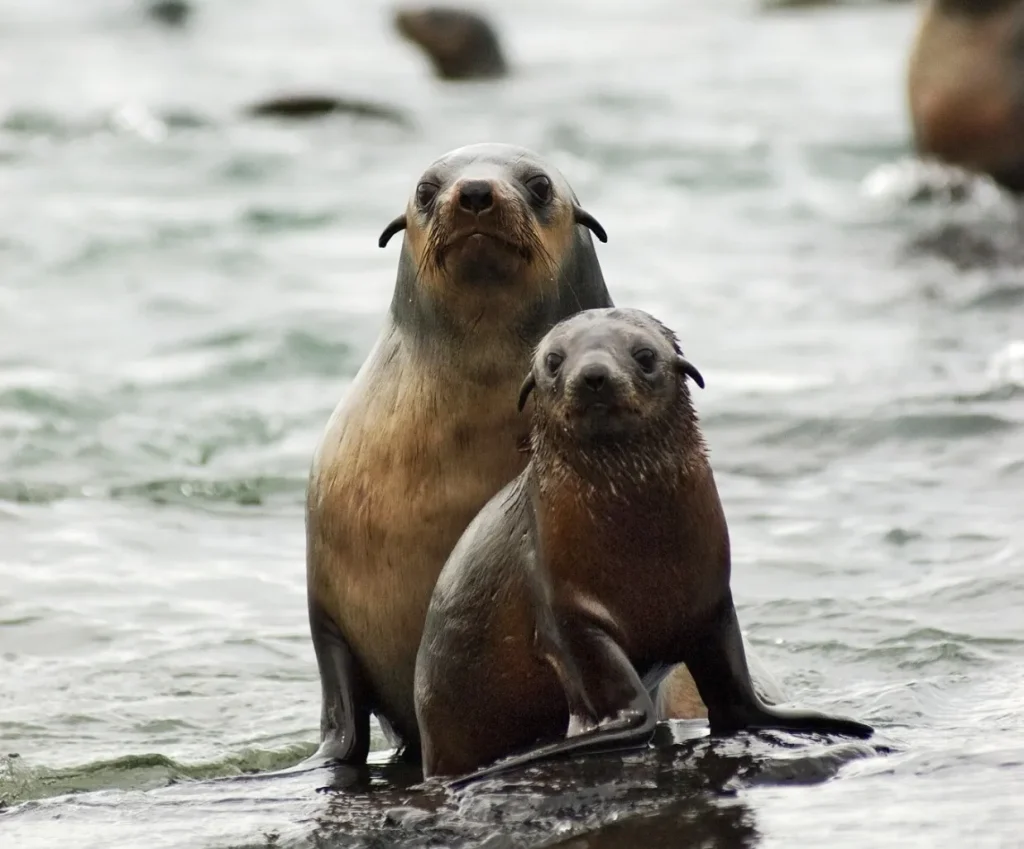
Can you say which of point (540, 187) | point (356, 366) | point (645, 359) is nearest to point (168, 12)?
point (356, 366)

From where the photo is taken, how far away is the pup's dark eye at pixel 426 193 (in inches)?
Result: 221

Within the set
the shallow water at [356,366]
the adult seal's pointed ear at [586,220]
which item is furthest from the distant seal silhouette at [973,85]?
the adult seal's pointed ear at [586,220]

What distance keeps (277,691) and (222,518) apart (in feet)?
7.00

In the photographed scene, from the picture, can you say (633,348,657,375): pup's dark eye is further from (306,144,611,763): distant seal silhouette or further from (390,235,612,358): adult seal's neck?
(390,235,612,358): adult seal's neck

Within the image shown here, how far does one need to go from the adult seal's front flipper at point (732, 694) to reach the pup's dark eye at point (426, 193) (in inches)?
51.6

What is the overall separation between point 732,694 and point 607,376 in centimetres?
80

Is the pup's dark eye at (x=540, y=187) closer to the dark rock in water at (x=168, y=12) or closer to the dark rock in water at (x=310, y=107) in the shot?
the dark rock in water at (x=310, y=107)

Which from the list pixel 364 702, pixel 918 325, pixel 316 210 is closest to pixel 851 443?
pixel 918 325

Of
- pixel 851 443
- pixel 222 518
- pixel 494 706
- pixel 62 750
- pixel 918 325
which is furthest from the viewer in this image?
pixel 918 325

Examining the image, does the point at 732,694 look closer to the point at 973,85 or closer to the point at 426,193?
the point at 426,193

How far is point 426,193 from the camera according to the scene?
564cm

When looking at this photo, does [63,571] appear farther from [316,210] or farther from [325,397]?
[316,210]

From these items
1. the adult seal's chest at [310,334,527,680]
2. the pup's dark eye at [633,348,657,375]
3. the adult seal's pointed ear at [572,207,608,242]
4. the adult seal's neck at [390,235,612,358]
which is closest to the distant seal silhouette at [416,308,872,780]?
the pup's dark eye at [633,348,657,375]

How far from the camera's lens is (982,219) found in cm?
1444
